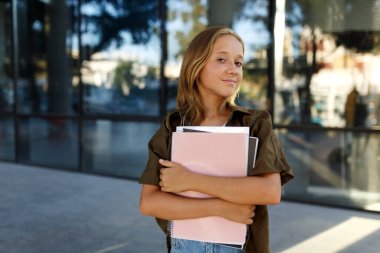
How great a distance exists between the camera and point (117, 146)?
680 centimetres

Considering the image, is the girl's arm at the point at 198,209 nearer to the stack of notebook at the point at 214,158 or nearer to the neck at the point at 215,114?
the stack of notebook at the point at 214,158

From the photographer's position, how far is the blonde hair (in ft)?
4.58

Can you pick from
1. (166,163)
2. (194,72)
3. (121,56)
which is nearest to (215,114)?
(194,72)

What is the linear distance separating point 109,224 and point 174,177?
307cm

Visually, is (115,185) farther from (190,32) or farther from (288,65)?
(288,65)

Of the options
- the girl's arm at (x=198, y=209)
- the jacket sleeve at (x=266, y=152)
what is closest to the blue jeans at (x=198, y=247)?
the girl's arm at (x=198, y=209)

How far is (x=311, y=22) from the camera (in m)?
5.16

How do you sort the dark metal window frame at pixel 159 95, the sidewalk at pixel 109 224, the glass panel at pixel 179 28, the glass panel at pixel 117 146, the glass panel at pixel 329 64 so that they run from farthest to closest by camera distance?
the glass panel at pixel 117 146 → the glass panel at pixel 179 28 → the dark metal window frame at pixel 159 95 → the glass panel at pixel 329 64 → the sidewalk at pixel 109 224

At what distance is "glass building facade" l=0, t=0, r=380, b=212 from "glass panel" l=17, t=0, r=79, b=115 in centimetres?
2

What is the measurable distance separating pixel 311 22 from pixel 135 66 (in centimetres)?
261

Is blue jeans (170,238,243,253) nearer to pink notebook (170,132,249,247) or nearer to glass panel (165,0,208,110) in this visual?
pink notebook (170,132,249,247)

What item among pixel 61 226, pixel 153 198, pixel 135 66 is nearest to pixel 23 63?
pixel 135 66

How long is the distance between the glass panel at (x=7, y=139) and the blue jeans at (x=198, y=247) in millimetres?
7283

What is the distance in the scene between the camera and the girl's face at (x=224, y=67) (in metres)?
1.40
